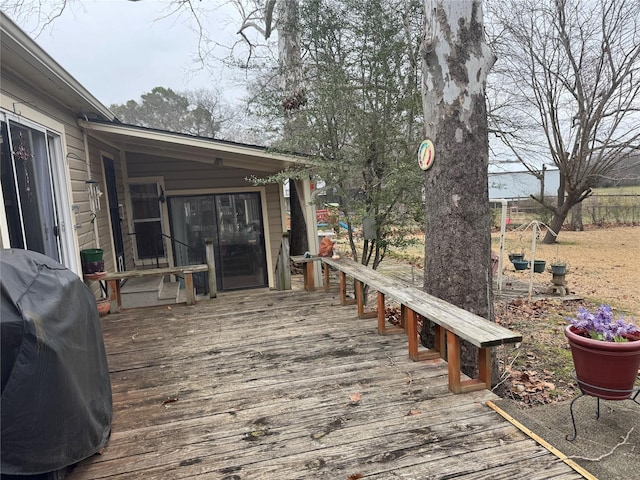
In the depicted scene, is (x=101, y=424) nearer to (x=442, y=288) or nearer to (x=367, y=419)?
(x=367, y=419)

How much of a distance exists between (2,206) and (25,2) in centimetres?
558

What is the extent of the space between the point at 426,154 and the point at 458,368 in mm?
1895

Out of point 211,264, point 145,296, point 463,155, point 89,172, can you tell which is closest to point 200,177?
point 89,172

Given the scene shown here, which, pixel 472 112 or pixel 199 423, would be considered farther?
pixel 472 112

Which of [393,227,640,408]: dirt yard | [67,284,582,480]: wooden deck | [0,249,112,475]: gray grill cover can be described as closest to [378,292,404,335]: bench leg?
[67,284,582,480]: wooden deck

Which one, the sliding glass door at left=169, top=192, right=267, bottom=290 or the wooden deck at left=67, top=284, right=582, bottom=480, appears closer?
the wooden deck at left=67, top=284, right=582, bottom=480

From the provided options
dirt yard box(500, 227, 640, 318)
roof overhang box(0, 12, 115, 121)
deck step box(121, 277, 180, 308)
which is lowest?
dirt yard box(500, 227, 640, 318)

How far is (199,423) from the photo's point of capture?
2406 mm

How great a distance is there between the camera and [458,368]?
104 inches

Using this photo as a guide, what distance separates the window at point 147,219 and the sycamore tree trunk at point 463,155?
596 centimetres

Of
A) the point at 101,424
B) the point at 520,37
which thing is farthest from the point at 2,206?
the point at 520,37

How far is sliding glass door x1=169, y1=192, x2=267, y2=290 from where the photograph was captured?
26.3 ft

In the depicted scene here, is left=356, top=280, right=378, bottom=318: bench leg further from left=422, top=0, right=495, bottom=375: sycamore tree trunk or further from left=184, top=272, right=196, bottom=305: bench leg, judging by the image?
left=184, top=272, right=196, bottom=305: bench leg

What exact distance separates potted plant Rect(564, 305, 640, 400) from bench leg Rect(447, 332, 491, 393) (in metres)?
0.51
